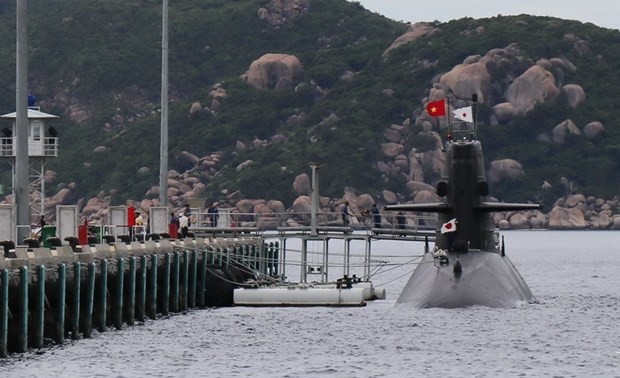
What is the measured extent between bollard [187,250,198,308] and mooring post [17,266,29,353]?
23.6 metres

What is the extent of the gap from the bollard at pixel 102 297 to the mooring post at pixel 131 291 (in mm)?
3375

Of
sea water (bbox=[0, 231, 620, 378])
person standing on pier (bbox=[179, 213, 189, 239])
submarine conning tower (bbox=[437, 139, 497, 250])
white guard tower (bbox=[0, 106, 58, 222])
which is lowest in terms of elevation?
sea water (bbox=[0, 231, 620, 378])

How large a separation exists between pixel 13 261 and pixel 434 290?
20227 mm

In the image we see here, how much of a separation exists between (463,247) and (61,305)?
1840cm

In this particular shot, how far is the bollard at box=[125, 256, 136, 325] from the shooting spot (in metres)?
54.4

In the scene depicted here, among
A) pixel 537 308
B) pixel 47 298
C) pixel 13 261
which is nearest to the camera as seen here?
pixel 13 261

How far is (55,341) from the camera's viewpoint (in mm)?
45812

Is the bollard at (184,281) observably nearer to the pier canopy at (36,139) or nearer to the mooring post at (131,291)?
the pier canopy at (36,139)

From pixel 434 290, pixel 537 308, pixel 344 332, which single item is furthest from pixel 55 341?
pixel 537 308

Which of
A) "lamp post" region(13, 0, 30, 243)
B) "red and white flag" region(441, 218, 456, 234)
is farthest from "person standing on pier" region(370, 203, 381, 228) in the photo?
"lamp post" region(13, 0, 30, 243)

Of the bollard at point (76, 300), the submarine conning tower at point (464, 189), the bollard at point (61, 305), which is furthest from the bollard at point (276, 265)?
the bollard at point (61, 305)

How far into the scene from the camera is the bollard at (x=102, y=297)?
5028 centimetres

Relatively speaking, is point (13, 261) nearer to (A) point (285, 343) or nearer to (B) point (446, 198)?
(A) point (285, 343)

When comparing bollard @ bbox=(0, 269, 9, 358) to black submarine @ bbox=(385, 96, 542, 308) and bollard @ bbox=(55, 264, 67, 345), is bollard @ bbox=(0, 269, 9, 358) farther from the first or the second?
black submarine @ bbox=(385, 96, 542, 308)
